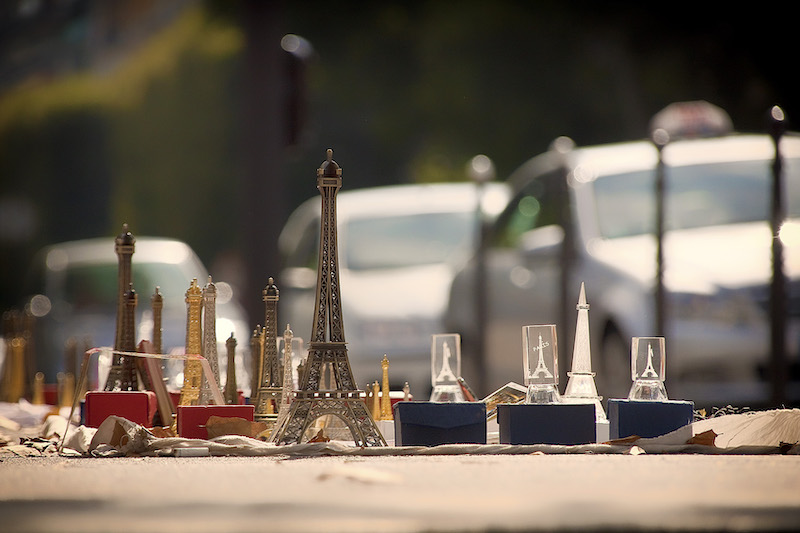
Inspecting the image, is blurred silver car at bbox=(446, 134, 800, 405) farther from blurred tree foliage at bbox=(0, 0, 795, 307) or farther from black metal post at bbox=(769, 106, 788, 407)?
blurred tree foliage at bbox=(0, 0, 795, 307)

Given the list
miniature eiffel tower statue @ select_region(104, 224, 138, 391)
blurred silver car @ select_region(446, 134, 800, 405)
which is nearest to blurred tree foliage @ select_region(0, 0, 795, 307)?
blurred silver car @ select_region(446, 134, 800, 405)

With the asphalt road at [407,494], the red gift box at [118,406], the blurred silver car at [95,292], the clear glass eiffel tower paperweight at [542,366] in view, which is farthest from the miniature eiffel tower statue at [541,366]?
the blurred silver car at [95,292]

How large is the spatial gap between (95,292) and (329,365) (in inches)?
355

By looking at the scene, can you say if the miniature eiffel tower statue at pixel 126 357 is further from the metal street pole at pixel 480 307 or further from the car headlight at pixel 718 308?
the metal street pole at pixel 480 307

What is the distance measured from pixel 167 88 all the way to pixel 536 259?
23.1m

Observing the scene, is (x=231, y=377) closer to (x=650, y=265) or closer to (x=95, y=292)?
(x=650, y=265)

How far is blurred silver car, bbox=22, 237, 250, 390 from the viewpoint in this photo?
1288 cm

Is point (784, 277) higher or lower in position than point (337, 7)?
lower

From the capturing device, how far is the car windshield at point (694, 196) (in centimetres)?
909

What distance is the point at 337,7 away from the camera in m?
27.7

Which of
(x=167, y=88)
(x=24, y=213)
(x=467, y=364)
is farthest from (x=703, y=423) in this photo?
(x=167, y=88)

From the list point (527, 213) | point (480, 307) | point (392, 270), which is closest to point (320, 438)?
point (480, 307)

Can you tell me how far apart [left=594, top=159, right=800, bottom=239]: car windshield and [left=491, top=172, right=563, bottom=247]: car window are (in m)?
0.57

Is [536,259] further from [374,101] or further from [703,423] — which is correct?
[374,101]
